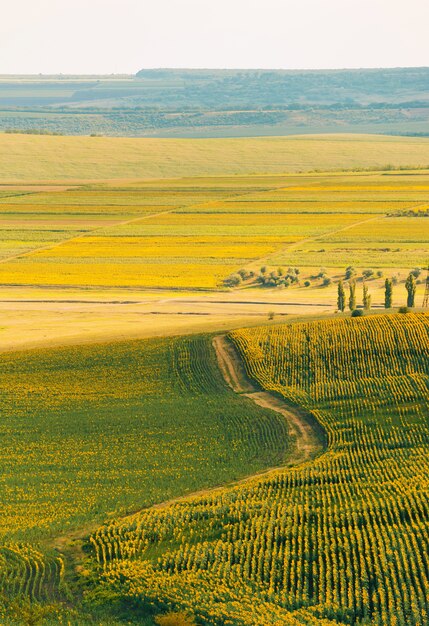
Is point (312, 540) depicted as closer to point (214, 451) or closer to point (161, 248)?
point (214, 451)

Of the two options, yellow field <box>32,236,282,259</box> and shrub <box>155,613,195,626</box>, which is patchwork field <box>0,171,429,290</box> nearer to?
yellow field <box>32,236,282,259</box>

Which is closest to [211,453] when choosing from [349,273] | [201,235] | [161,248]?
[349,273]

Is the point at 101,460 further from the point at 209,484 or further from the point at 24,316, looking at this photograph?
the point at 24,316

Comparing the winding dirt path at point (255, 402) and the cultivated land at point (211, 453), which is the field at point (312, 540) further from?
the winding dirt path at point (255, 402)

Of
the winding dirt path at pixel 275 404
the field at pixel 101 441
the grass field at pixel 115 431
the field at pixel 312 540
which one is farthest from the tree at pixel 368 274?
the field at pixel 312 540

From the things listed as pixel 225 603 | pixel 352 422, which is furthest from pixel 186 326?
pixel 225 603
